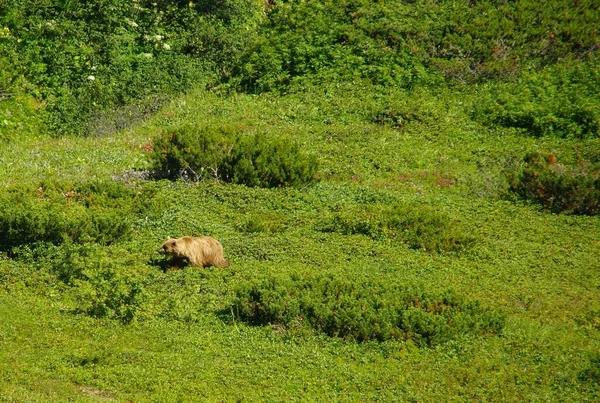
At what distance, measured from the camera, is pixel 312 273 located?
1312 centimetres

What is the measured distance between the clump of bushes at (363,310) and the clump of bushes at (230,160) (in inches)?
251

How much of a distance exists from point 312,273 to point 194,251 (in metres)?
1.97

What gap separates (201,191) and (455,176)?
19.7 ft

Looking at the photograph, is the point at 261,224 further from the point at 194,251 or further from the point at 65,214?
the point at 65,214

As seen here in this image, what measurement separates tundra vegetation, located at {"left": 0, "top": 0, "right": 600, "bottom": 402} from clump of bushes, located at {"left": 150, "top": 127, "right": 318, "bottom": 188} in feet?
0.18

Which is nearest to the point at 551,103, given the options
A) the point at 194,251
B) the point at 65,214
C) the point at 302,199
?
the point at 302,199

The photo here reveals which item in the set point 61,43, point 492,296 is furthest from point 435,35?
point 492,296

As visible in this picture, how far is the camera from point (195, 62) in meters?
26.8

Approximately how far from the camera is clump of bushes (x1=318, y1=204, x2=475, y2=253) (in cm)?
1554

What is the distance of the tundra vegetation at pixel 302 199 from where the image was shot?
10633 millimetres

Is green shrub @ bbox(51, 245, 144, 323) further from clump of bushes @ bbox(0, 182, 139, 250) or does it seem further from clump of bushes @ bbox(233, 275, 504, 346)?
clump of bushes @ bbox(233, 275, 504, 346)

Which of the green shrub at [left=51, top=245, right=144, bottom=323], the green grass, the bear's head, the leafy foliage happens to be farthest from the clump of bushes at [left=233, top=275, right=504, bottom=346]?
the leafy foliage

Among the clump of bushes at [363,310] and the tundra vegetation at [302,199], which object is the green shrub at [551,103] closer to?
the tundra vegetation at [302,199]

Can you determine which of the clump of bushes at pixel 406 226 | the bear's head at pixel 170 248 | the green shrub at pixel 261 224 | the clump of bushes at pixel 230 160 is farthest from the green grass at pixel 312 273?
the clump of bushes at pixel 230 160
